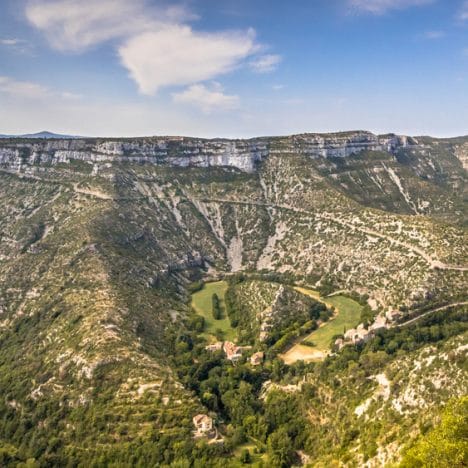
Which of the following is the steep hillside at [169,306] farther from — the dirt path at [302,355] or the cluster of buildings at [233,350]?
the dirt path at [302,355]

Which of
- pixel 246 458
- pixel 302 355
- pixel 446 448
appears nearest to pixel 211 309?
pixel 302 355

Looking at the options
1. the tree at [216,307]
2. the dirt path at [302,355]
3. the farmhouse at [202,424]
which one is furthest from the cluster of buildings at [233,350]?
the farmhouse at [202,424]

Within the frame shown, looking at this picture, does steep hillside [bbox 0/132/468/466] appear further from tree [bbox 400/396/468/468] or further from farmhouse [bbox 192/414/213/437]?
tree [bbox 400/396/468/468]

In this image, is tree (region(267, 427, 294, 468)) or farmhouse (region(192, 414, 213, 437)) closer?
tree (region(267, 427, 294, 468))

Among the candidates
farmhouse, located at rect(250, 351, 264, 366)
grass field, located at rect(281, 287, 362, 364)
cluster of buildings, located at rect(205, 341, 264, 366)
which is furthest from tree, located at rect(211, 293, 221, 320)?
grass field, located at rect(281, 287, 362, 364)

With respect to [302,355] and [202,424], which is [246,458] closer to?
[202,424]
